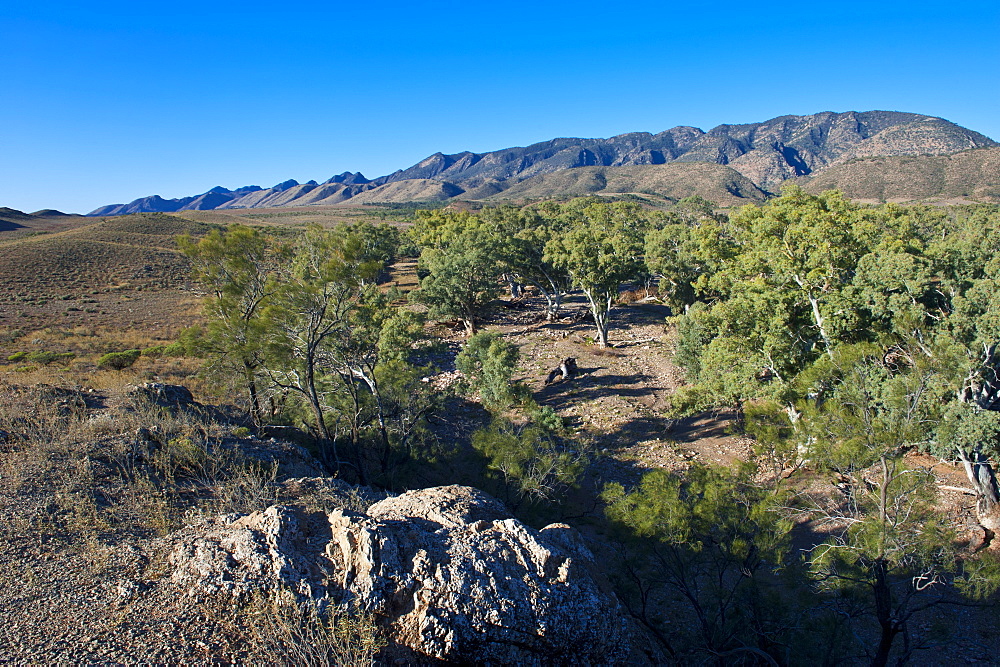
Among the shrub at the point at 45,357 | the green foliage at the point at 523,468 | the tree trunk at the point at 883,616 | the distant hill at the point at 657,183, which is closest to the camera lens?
the tree trunk at the point at 883,616

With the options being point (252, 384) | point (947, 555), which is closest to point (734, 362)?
point (947, 555)

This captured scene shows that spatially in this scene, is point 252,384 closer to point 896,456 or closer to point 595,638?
point 595,638

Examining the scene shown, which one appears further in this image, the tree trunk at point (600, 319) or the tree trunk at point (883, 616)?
the tree trunk at point (600, 319)

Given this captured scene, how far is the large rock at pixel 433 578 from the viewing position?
5.30 metres

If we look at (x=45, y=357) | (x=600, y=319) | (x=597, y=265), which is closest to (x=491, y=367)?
(x=597, y=265)

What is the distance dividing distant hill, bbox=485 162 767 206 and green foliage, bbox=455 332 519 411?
124739 millimetres

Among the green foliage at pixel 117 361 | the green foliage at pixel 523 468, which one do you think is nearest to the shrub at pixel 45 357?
the green foliage at pixel 117 361

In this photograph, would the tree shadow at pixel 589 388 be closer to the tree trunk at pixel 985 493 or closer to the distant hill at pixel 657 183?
the tree trunk at pixel 985 493

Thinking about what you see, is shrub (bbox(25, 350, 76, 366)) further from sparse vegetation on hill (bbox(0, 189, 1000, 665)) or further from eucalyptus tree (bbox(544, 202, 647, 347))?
eucalyptus tree (bbox(544, 202, 647, 347))

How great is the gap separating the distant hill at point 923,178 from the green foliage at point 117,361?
12050cm

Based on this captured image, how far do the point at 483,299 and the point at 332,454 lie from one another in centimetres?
1664

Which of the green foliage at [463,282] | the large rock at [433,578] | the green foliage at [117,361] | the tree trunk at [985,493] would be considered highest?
the green foliage at [463,282]

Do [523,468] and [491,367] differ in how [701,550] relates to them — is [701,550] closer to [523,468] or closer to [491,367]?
[523,468]

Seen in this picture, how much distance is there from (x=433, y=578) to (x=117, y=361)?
19357 millimetres
